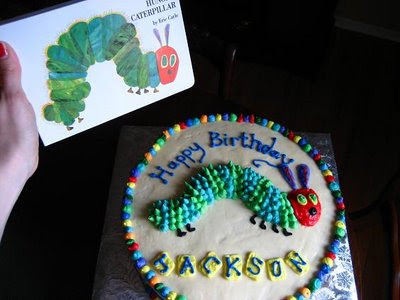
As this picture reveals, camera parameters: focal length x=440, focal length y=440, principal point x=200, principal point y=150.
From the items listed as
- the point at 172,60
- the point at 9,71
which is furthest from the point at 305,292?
the point at 9,71

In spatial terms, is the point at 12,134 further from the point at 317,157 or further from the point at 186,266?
the point at 317,157

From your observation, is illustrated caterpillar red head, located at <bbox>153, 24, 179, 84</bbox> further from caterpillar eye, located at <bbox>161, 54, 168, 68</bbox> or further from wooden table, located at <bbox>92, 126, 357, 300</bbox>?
wooden table, located at <bbox>92, 126, 357, 300</bbox>

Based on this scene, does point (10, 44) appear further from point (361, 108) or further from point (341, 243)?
point (361, 108)

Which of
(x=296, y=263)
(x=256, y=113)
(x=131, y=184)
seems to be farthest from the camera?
(x=256, y=113)

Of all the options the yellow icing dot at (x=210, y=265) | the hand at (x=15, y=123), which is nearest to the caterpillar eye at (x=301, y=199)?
the yellow icing dot at (x=210, y=265)

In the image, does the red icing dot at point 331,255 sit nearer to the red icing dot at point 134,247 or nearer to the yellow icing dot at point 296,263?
the yellow icing dot at point 296,263

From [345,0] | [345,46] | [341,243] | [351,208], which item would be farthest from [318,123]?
[341,243]

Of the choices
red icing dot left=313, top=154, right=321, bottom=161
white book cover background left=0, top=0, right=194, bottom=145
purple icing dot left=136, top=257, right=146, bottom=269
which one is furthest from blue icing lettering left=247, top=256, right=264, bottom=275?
white book cover background left=0, top=0, right=194, bottom=145

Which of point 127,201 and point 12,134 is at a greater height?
point 12,134
